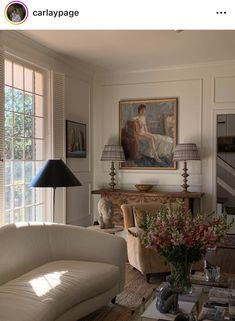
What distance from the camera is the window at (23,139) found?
3.98m

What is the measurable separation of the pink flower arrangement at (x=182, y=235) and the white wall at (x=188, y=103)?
3259 mm

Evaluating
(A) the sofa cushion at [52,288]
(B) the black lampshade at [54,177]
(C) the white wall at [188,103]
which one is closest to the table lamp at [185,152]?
(C) the white wall at [188,103]

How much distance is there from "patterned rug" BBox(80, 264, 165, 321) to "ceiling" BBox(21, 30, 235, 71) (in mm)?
2710

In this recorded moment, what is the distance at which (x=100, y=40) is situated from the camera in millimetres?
4258

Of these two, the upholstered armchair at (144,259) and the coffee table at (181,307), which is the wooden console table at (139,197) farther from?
the coffee table at (181,307)

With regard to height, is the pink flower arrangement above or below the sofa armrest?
above

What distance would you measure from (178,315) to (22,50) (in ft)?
11.0

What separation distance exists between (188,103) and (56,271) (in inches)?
142

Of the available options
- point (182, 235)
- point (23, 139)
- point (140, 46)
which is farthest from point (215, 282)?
point (140, 46)

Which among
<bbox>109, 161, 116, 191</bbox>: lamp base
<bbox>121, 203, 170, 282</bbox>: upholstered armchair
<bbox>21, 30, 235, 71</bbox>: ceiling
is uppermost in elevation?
<bbox>21, 30, 235, 71</bbox>: ceiling

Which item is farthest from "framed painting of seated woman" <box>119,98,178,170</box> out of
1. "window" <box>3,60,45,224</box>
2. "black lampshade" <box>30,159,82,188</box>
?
"black lampshade" <box>30,159,82,188</box>

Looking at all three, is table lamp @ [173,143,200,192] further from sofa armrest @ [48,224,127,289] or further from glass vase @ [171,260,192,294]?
glass vase @ [171,260,192,294]

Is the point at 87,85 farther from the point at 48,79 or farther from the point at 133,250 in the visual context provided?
the point at 133,250

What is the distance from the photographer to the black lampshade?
3.29 m
